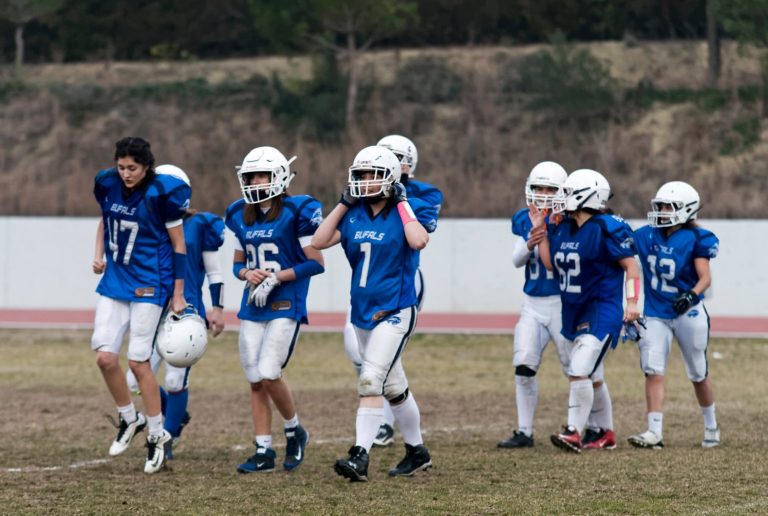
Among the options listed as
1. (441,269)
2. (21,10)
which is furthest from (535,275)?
(21,10)

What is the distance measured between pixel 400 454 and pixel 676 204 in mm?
2585

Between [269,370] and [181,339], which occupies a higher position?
[181,339]

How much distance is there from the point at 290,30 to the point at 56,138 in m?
6.47

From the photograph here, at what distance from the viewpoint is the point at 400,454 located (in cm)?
875

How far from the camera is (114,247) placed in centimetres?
791

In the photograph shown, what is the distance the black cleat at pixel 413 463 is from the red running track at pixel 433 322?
34.6 feet

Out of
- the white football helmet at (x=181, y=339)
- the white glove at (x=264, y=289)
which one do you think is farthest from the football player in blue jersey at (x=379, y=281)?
the white football helmet at (x=181, y=339)

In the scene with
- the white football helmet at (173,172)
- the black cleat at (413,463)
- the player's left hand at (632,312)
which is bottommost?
the black cleat at (413,463)

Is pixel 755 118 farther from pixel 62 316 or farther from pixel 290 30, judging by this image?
pixel 62 316

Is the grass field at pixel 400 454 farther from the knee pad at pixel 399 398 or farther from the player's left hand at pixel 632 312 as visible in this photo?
the player's left hand at pixel 632 312

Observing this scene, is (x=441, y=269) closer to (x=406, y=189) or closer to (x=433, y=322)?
(x=433, y=322)

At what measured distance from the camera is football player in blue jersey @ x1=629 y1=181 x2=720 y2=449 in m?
9.08

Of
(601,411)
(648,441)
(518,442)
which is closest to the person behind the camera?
(648,441)

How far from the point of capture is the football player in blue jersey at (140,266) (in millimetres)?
7773
